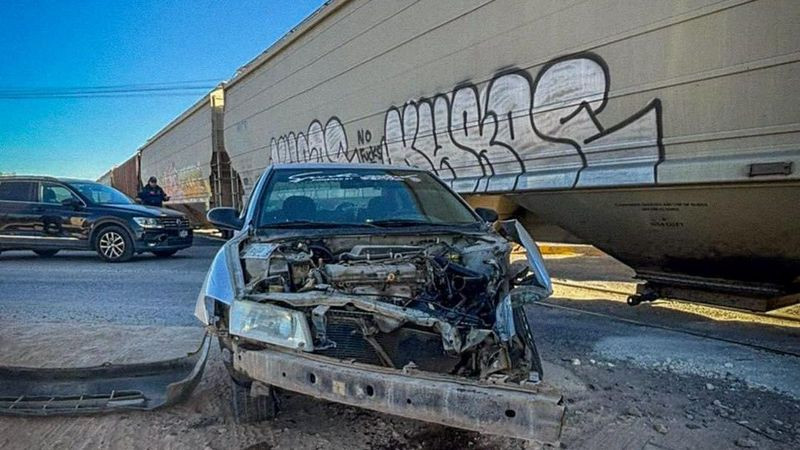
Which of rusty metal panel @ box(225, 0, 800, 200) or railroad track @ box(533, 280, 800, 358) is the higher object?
rusty metal panel @ box(225, 0, 800, 200)

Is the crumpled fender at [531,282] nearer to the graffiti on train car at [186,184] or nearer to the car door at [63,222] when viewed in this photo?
the car door at [63,222]

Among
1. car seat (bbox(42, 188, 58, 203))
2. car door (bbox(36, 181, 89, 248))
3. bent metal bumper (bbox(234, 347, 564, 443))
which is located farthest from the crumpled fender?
car seat (bbox(42, 188, 58, 203))

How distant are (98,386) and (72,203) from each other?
7.33m

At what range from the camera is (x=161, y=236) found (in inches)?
384

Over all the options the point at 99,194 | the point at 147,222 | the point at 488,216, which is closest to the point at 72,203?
the point at 99,194

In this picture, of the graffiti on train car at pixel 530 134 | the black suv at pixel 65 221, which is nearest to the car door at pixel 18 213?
the black suv at pixel 65 221

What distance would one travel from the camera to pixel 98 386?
3395 millimetres

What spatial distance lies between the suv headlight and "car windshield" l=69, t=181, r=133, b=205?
847mm

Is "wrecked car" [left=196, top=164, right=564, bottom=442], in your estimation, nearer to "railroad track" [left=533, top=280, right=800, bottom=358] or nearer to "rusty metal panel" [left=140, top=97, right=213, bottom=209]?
"railroad track" [left=533, top=280, right=800, bottom=358]

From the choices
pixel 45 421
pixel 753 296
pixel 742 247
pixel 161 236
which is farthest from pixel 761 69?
pixel 161 236

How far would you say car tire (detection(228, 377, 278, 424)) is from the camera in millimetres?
2826

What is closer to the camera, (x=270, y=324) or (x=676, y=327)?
(x=270, y=324)

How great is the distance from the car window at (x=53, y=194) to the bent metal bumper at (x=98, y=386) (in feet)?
23.4

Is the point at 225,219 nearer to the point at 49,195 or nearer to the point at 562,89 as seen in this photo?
the point at 562,89
